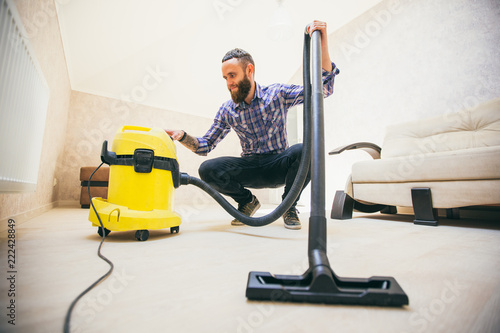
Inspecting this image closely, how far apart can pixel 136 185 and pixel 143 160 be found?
94 mm

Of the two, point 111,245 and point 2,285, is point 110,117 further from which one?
point 2,285

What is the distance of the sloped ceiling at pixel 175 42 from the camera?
204 centimetres

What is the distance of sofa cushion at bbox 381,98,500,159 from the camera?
1.54 m

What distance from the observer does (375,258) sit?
2.08 feet

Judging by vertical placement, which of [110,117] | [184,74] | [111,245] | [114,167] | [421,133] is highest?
[184,74]

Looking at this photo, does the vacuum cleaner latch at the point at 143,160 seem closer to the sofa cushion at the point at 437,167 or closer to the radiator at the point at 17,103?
the radiator at the point at 17,103

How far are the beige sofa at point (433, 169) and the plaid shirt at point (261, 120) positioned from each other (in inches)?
17.5

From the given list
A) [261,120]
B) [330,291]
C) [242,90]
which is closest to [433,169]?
[261,120]

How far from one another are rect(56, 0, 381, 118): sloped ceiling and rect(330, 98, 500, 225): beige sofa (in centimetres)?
166

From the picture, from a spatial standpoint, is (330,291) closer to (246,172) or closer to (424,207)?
(246,172)

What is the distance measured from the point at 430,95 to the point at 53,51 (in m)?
2.89

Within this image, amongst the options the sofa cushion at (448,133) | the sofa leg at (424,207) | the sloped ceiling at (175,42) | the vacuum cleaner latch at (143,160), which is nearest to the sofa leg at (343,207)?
the sofa leg at (424,207)

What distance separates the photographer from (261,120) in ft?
4.51

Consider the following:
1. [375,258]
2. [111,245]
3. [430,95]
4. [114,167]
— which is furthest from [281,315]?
[430,95]
